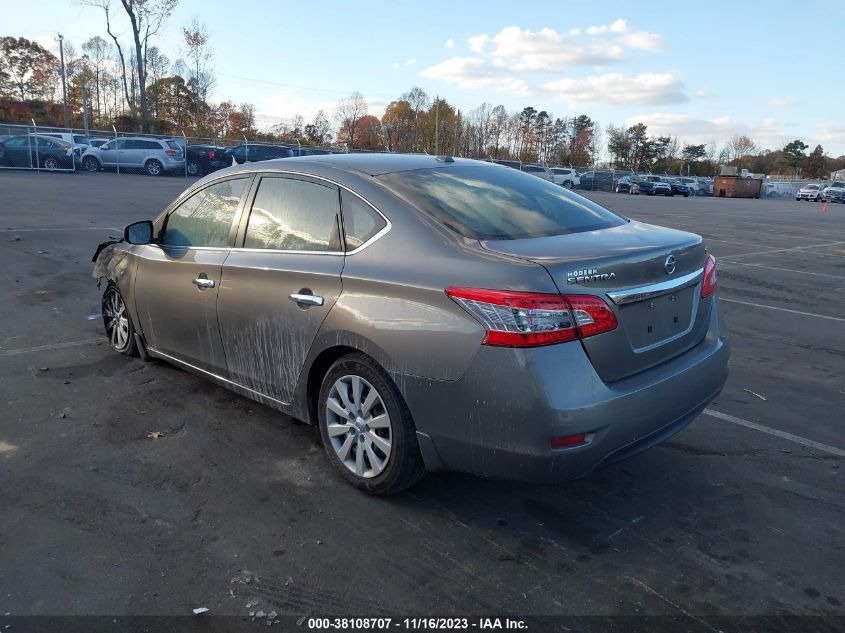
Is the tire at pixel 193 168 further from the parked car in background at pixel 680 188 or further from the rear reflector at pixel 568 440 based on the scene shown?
the parked car in background at pixel 680 188

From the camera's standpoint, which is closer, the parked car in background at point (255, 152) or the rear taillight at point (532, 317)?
the rear taillight at point (532, 317)

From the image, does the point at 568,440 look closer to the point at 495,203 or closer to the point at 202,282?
the point at 495,203

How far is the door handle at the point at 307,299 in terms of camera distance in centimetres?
348

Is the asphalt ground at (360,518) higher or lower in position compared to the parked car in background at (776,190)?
lower

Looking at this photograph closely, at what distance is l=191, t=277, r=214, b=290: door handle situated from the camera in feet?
13.7

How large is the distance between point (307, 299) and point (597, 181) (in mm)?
52844

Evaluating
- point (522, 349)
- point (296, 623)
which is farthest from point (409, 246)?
point (296, 623)

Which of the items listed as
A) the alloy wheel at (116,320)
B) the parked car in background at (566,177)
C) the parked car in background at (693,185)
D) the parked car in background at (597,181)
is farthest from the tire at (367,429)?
the parked car in background at (693,185)

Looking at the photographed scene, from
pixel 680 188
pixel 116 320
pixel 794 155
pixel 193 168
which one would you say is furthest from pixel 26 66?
pixel 794 155

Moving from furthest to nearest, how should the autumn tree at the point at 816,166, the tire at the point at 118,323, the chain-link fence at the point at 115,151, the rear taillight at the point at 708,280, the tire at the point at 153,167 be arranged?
the autumn tree at the point at 816,166, the tire at the point at 153,167, the chain-link fence at the point at 115,151, the tire at the point at 118,323, the rear taillight at the point at 708,280

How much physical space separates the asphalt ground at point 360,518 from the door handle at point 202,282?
861 mm

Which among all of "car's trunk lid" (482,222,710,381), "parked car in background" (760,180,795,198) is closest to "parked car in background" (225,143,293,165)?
"car's trunk lid" (482,222,710,381)

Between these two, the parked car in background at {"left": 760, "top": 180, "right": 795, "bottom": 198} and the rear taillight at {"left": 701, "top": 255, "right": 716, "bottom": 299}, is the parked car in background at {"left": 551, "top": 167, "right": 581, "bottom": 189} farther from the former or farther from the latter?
the rear taillight at {"left": 701, "top": 255, "right": 716, "bottom": 299}

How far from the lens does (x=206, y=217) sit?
4.47m
